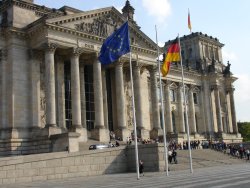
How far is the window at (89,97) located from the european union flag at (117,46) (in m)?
23.1

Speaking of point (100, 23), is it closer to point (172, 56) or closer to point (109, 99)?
point (109, 99)

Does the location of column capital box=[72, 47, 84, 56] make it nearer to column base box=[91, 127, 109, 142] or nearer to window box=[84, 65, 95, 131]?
window box=[84, 65, 95, 131]

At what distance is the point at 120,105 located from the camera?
51.9m

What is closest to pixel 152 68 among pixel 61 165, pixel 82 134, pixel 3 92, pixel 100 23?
pixel 100 23

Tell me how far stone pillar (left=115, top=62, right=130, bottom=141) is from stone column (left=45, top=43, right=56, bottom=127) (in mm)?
10246

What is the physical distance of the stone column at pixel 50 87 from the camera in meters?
44.3

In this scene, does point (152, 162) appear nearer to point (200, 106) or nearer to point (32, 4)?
point (32, 4)

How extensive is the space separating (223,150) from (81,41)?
2443 centimetres

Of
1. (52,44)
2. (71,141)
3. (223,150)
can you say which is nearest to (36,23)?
(52,44)

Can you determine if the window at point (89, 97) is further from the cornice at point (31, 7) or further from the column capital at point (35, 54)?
the cornice at point (31, 7)

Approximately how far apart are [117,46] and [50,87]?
16136mm

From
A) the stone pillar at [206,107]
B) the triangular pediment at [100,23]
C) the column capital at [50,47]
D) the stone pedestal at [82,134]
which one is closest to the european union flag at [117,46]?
the column capital at [50,47]

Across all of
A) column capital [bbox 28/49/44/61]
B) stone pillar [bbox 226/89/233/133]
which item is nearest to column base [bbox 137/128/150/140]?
column capital [bbox 28/49/44/61]

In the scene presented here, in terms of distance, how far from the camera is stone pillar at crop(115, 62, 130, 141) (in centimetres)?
5134
